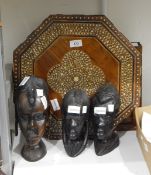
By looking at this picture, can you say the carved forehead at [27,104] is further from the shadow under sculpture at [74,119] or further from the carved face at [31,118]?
the shadow under sculpture at [74,119]

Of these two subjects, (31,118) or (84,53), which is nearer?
(31,118)

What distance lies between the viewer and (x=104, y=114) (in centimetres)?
141

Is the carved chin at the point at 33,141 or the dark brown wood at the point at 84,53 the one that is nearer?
the carved chin at the point at 33,141

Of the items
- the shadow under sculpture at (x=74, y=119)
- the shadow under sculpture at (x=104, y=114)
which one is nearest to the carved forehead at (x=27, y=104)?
the shadow under sculpture at (x=74, y=119)

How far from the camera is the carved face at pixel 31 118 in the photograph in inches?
52.2

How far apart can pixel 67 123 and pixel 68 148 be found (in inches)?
4.9

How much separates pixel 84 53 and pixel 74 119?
0.32 m

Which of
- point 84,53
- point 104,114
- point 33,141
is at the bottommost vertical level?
point 33,141

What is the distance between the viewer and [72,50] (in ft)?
5.04

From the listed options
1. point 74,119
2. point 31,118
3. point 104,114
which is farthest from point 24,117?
point 104,114

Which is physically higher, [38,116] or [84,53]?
[84,53]

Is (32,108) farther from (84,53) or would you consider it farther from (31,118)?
(84,53)

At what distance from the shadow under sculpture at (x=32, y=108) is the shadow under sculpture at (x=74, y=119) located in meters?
0.09

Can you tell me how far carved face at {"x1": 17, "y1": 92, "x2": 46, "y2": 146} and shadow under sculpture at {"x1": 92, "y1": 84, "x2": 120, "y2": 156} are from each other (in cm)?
23
